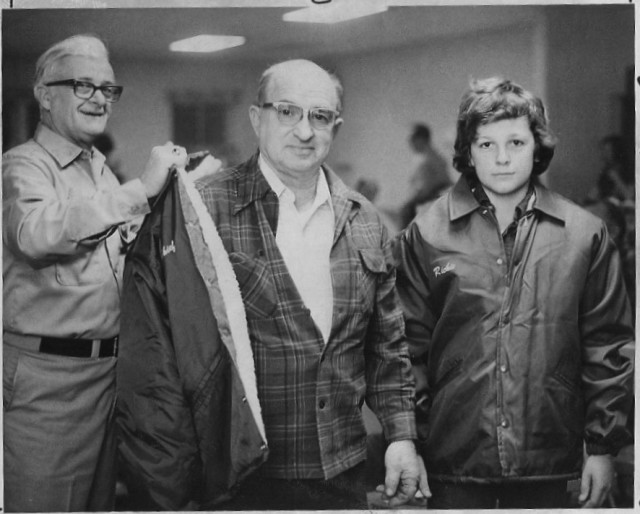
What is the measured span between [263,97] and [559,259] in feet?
4.20

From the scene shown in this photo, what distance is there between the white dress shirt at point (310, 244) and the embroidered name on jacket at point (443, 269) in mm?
417

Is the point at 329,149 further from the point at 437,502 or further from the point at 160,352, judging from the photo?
the point at 437,502

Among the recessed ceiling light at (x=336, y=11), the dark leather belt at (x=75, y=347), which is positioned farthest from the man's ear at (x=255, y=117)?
the dark leather belt at (x=75, y=347)

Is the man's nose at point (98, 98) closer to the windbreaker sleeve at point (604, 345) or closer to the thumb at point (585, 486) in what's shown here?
the windbreaker sleeve at point (604, 345)

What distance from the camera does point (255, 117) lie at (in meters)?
Result: 3.11

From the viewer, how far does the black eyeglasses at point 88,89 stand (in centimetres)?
309

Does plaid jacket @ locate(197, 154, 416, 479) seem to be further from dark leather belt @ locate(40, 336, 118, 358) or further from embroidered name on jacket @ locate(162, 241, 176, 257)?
dark leather belt @ locate(40, 336, 118, 358)

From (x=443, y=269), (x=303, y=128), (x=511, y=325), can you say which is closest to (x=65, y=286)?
(x=303, y=128)

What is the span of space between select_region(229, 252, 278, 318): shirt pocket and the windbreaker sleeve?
1191 millimetres

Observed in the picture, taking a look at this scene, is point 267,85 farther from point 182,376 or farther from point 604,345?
point 604,345

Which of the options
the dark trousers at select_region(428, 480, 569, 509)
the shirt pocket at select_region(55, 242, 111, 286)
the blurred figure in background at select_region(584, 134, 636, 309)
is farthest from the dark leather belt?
the blurred figure in background at select_region(584, 134, 636, 309)

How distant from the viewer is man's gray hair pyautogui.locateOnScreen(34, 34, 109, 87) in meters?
3.11

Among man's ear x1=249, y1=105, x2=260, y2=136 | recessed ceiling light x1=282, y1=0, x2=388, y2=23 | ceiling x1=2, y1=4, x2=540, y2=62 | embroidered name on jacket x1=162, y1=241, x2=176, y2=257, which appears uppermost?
recessed ceiling light x1=282, y1=0, x2=388, y2=23

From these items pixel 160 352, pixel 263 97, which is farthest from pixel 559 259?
pixel 160 352
